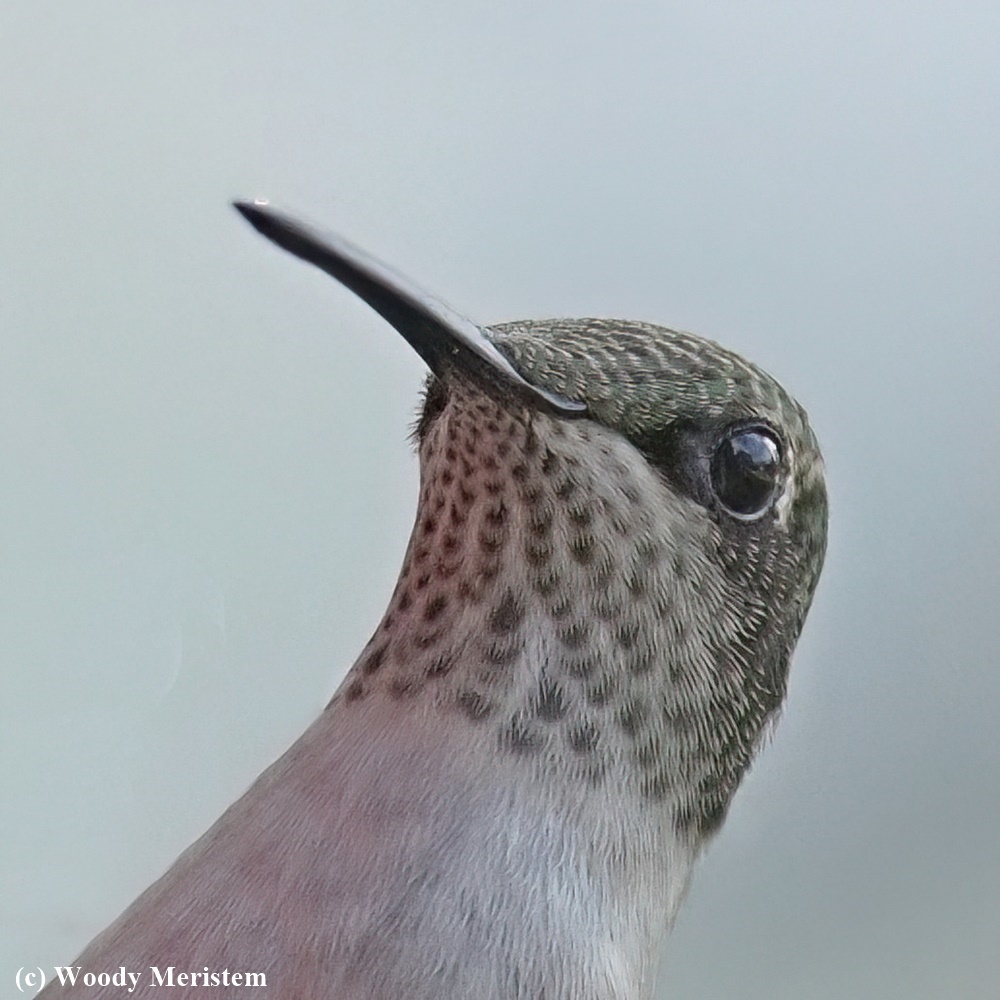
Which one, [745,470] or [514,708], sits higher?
[745,470]

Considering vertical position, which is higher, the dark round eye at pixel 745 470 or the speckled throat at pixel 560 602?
the dark round eye at pixel 745 470

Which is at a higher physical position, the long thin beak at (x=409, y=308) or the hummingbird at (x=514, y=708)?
the long thin beak at (x=409, y=308)

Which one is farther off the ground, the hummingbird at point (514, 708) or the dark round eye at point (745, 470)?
the dark round eye at point (745, 470)

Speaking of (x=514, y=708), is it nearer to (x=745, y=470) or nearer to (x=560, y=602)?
(x=560, y=602)

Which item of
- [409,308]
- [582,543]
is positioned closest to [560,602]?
[582,543]

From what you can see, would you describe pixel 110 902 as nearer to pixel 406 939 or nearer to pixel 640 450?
pixel 406 939
